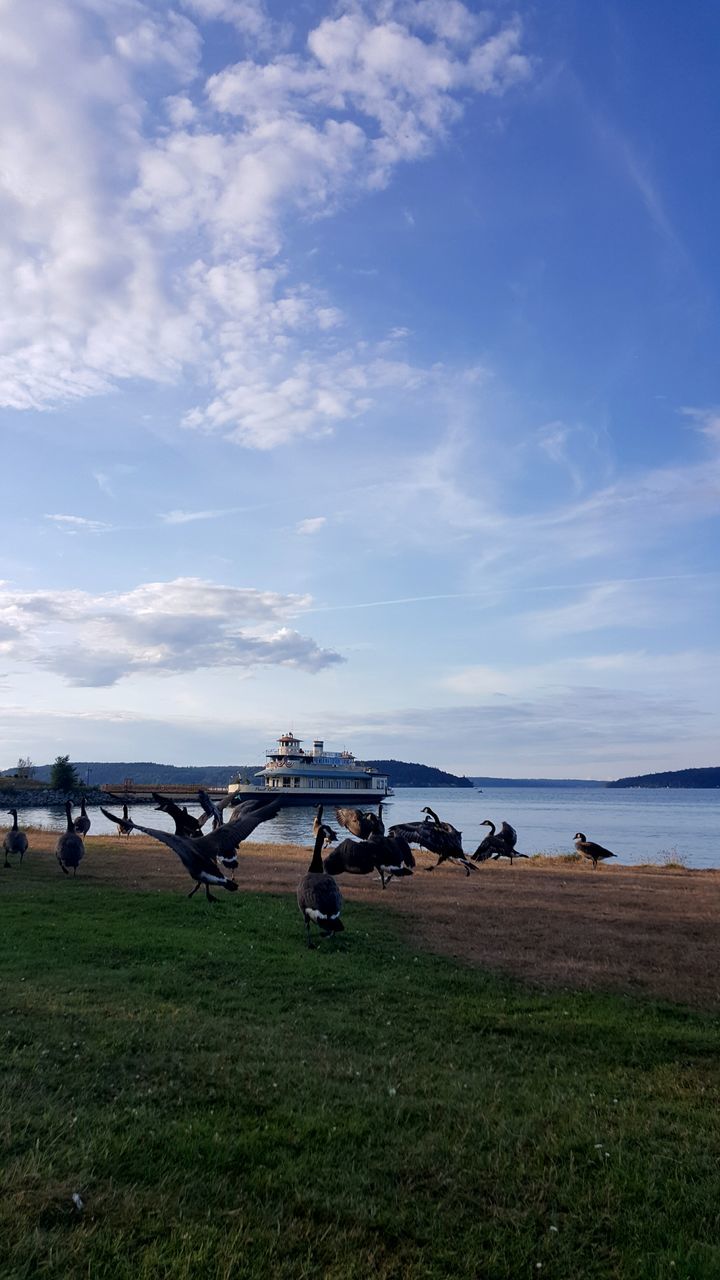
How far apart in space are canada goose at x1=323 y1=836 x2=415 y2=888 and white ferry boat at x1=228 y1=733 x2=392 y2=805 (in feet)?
243

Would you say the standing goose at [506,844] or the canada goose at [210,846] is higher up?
the canada goose at [210,846]

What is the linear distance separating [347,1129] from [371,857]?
44.4 ft

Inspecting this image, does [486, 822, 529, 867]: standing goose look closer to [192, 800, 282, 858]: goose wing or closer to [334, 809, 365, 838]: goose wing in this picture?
[334, 809, 365, 838]: goose wing

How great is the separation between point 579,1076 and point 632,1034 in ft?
5.44

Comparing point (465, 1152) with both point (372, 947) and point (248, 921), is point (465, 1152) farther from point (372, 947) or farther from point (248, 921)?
point (248, 921)

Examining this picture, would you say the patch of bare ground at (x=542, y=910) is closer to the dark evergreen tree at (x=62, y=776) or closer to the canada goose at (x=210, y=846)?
the canada goose at (x=210, y=846)

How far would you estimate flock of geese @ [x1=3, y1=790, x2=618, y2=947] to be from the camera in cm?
1352

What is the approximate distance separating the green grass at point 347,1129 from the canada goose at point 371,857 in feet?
25.5

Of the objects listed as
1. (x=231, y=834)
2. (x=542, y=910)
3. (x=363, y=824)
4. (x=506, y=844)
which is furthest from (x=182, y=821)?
(x=506, y=844)

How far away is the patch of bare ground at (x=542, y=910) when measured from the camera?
1197cm

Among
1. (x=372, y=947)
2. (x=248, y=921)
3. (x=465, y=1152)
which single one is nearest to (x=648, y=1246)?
(x=465, y=1152)

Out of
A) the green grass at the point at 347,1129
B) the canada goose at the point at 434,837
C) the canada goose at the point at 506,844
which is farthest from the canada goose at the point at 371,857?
the canada goose at the point at 506,844

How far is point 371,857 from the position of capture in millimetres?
19469

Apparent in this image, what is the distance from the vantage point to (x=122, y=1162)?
17.1ft
